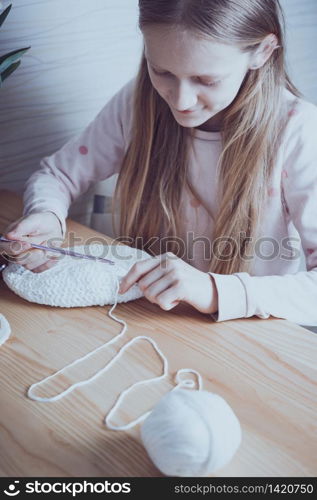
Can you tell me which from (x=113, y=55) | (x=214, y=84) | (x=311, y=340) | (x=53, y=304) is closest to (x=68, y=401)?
(x=53, y=304)

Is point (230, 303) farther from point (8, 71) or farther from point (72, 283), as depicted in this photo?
point (8, 71)

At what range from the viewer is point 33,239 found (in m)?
0.85

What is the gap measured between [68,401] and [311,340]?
323 millimetres

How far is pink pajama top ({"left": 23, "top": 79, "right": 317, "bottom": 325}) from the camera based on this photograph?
740mm

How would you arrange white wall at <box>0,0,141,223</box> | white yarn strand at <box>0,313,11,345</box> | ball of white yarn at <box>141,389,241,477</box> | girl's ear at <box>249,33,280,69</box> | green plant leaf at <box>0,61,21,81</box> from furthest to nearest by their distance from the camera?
white wall at <box>0,0,141,223</box>, green plant leaf at <box>0,61,21,81</box>, girl's ear at <box>249,33,280,69</box>, white yarn strand at <box>0,313,11,345</box>, ball of white yarn at <box>141,389,241,477</box>

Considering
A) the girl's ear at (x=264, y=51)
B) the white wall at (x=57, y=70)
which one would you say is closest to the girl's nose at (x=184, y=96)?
the girl's ear at (x=264, y=51)

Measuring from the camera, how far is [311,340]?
2.20 feet

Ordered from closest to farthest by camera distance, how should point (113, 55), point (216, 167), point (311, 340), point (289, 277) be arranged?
point (311, 340) → point (289, 277) → point (216, 167) → point (113, 55)

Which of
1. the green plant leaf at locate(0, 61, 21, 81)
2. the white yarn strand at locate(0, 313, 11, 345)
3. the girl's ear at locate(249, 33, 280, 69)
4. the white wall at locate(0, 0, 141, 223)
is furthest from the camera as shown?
the white wall at locate(0, 0, 141, 223)

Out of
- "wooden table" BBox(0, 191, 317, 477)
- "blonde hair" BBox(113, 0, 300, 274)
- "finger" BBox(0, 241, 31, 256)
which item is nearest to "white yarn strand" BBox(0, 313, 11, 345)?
"wooden table" BBox(0, 191, 317, 477)

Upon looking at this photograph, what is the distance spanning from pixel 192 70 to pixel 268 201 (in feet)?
0.96

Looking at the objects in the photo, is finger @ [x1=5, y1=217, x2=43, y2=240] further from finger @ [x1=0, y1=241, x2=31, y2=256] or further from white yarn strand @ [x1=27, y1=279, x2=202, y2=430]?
white yarn strand @ [x1=27, y1=279, x2=202, y2=430]

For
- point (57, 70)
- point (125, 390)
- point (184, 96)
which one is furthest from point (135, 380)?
point (57, 70)
